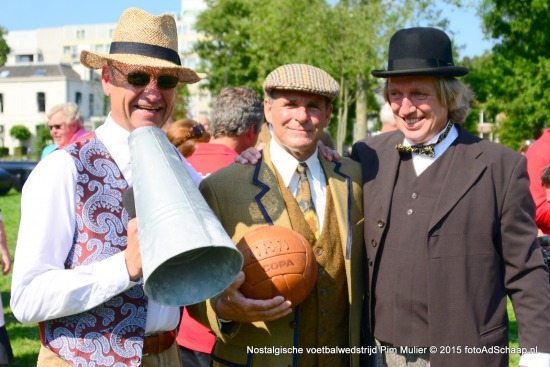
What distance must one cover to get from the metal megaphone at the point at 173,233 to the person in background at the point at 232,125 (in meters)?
3.00

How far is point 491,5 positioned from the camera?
32.1m

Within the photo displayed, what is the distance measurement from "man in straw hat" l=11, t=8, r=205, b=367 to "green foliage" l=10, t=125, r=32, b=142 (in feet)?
267

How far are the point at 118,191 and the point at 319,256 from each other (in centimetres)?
111

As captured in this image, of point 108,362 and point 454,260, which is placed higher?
point 454,260

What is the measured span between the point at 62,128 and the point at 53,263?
6.73m

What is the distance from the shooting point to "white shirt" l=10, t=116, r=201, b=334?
2.90 metres

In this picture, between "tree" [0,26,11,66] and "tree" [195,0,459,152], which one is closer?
"tree" [195,0,459,152]

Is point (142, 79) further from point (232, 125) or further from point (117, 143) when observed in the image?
point (232, 125)

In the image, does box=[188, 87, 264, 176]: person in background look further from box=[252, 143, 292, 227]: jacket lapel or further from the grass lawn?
the grass lawn

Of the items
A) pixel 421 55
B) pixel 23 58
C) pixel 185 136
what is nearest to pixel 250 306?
pixel 421 55

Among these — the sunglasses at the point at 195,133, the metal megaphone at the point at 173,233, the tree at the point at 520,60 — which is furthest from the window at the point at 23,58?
the metal megaphone at the point at 173,233

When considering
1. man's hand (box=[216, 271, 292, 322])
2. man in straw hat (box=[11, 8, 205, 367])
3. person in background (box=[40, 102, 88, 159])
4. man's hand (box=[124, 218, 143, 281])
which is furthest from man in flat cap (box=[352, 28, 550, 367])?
person in background (box=[40, 102, 88, 159])

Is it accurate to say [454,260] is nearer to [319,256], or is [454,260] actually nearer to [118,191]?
[319,256]

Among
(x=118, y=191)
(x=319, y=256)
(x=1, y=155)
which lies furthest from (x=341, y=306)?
(x=1, y=155)
